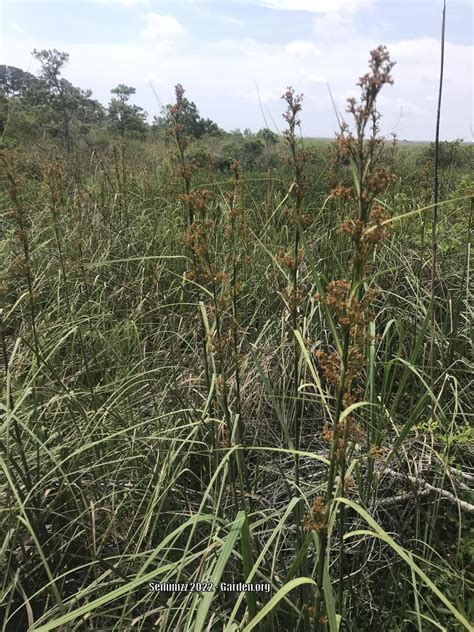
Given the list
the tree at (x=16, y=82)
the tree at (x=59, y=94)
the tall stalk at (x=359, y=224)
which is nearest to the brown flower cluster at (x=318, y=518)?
the tall stalk at (x=359, y=224)

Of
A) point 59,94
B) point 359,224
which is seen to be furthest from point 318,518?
point 59,94

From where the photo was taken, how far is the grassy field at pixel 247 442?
91 cm

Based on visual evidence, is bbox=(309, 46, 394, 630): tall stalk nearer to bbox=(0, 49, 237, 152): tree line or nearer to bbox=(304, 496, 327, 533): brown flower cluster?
bbox=(304, 496, 327, 533): brown flower cluster

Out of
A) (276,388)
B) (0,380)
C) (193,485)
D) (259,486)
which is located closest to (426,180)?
(276,388)

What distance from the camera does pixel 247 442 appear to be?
187 centimetres

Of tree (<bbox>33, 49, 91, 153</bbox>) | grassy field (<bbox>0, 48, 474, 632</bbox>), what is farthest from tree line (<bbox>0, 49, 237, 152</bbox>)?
grassy field (<bbox>0, 48, 474, 632</bbox>)

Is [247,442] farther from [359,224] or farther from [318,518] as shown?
[359,224]

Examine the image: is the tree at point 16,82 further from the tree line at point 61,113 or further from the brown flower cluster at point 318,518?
the brown flower cluster at point 318,518

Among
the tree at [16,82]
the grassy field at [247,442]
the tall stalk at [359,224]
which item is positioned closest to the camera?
the tall stalk at [359,224]

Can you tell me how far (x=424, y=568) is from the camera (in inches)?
54.7

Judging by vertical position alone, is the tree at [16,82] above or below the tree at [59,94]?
above

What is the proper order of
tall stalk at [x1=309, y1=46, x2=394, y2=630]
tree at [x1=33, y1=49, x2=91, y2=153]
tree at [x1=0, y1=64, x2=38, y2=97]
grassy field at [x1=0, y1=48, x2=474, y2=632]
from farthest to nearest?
tree at [x1=0, y1=64, x2=38, y2=97], tree at [x1=33, y1=49, x2=91, y2=153], grassy field at [x1=0, y1=48, x2=474, y2=632], tall stalk at [x1=309, y1=46, x2=394, y2=630]

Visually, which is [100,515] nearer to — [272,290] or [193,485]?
[193,485]

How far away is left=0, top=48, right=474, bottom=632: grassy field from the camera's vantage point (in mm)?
915
